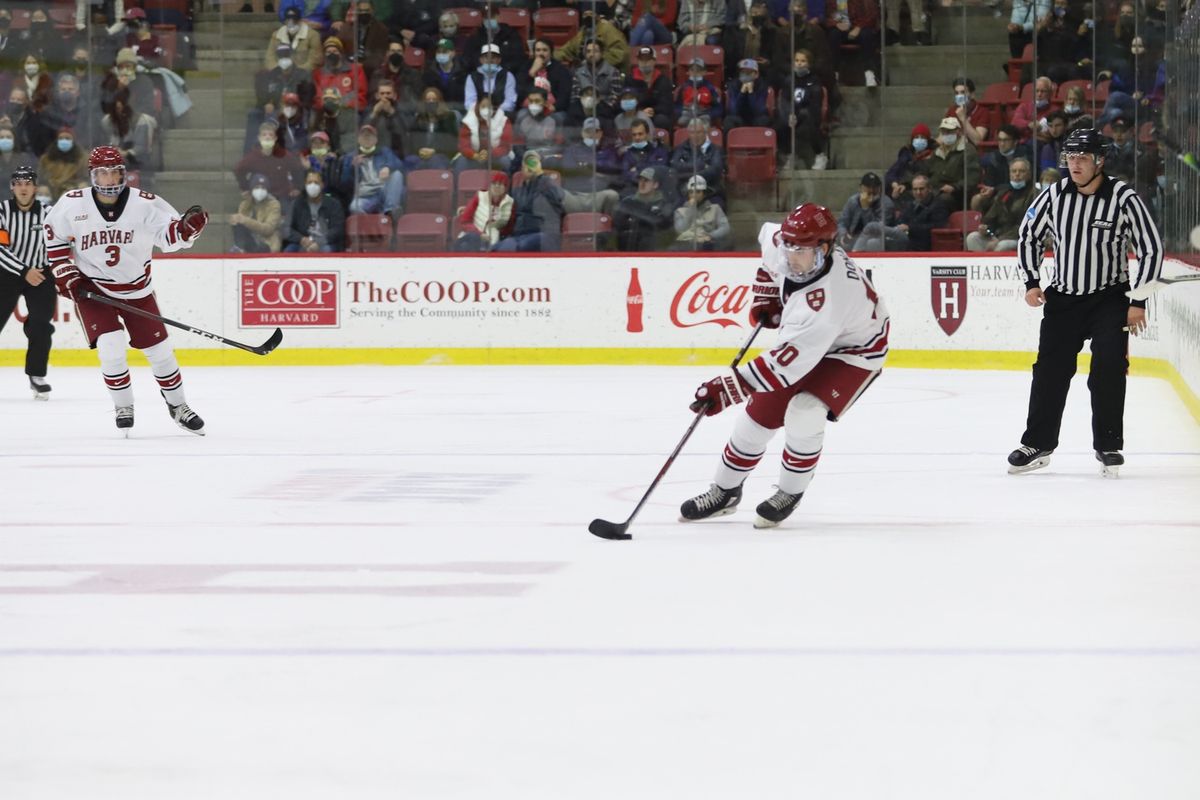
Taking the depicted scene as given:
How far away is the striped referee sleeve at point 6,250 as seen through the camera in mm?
9625

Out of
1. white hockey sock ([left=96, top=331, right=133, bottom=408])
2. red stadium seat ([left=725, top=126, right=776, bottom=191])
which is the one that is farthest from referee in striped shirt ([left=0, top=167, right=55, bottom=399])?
red stadium seat ([left=725, top=126, right=776, bottom=191])

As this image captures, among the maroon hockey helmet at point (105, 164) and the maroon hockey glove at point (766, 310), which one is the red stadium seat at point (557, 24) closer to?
the maroon hockey helmet at point (105, 164)

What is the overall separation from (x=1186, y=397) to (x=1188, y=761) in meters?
6.26

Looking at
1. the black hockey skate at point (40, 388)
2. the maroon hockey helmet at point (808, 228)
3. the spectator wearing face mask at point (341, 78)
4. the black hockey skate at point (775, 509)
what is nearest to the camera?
the maroon hockey helmet at point (808, 228)

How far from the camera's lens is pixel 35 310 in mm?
9742

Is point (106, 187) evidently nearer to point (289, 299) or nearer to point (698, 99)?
point (289, 299)

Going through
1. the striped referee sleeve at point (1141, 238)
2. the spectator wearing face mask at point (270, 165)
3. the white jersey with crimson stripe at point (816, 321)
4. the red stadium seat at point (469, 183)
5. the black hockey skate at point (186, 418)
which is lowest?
the black hockey skate at point (186, 418)

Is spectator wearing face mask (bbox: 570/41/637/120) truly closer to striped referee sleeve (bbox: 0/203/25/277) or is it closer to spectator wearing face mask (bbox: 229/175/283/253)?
spectator wearing face mask (bbox: 229/175/283/253)

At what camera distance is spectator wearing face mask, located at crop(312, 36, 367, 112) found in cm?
1276

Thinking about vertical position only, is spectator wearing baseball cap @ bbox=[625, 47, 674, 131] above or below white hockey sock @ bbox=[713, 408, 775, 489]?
above

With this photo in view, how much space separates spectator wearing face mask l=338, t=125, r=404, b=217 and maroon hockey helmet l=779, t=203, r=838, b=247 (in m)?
8.14

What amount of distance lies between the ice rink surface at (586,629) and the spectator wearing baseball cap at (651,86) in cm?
610

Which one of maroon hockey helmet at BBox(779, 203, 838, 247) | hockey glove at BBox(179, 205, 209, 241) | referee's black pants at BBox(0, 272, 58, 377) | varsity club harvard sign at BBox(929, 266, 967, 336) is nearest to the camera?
maroon hockey helmet at BBox(779, 203, 838, 247)

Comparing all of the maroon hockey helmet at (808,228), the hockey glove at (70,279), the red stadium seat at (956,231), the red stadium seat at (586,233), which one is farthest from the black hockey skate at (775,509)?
the red stadium seat at (586,233)
